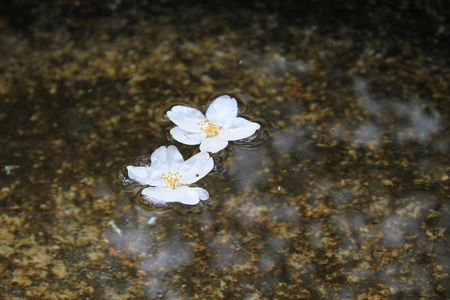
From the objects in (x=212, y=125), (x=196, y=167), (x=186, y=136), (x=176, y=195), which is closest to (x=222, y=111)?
(x=212, y=125)

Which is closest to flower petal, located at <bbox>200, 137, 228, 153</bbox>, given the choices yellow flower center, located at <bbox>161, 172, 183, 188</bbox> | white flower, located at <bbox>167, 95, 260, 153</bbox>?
white flower, located at <bbox>167, 95, 260, 153</bbox>

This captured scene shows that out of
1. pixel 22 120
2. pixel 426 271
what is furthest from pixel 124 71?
pixel 426 271

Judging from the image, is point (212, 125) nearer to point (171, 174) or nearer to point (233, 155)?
point (233, 155)

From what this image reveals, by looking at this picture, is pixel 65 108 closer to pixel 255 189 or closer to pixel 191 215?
pixel 191 215

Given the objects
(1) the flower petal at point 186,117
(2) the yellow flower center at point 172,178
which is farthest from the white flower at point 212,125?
(2) the yellow flower center at point 172,178

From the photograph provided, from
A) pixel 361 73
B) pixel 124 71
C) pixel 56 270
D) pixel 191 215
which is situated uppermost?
pixel 361 73

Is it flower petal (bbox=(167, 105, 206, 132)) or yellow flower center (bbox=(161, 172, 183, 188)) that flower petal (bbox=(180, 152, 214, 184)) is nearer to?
yellow flower center (bbox=(161, 172, 183, 188))
